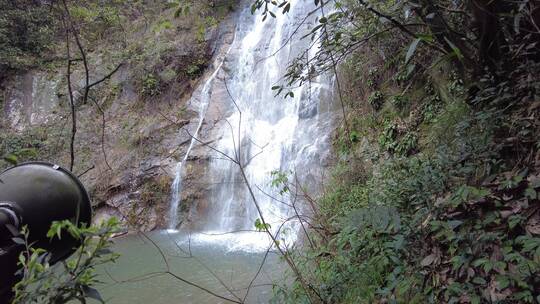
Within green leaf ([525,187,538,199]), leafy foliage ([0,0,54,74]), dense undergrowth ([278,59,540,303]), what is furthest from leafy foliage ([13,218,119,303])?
leafy foliage ([0,0,54,74])

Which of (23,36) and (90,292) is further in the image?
(23,36)

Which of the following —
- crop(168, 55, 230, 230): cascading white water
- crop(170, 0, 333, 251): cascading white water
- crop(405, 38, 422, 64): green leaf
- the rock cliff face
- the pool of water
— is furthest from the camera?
the rock cliff face

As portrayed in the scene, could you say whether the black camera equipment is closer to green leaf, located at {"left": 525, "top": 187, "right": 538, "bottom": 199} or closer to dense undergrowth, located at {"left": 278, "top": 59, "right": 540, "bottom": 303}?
dense undergrowth, located at {"left": 278, "top": 59, "right": 540, "bottom": 303}

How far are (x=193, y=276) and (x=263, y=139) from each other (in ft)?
15.5

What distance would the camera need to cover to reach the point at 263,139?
10227 millimetres

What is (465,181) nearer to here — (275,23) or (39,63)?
(275,23)

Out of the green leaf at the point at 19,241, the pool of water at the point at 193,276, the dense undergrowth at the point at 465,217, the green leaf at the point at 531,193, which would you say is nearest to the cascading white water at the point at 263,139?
the pool of water at the point at 193,276

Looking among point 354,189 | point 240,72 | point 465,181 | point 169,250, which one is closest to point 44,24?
point 240,72

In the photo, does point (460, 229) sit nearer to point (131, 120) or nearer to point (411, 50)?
point (411, 50)

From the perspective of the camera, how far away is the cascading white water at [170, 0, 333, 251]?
27.6 ft

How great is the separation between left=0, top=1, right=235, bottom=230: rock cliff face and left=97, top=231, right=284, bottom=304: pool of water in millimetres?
2800

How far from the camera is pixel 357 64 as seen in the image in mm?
7625

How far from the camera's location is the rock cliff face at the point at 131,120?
35.5 ft

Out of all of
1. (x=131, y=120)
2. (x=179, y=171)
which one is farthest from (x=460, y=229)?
(x=131, y=120)
